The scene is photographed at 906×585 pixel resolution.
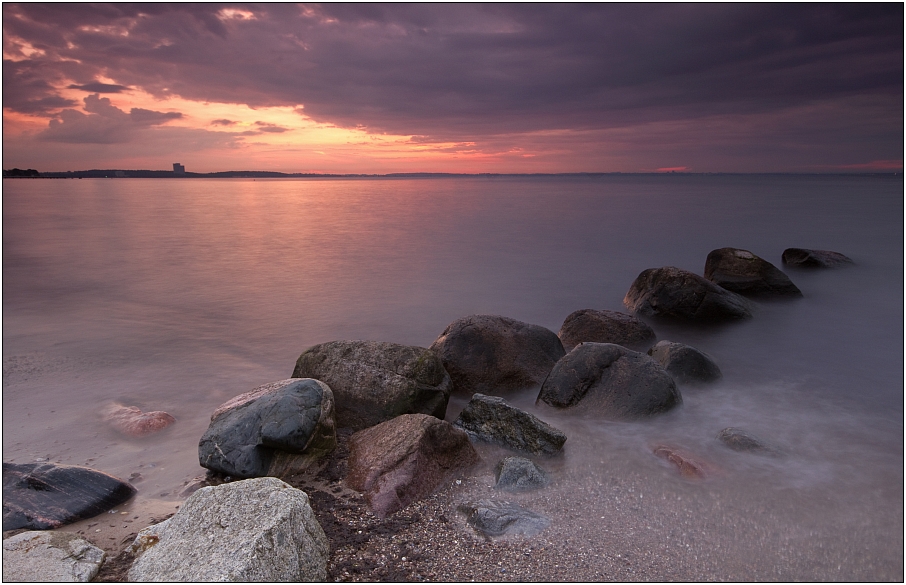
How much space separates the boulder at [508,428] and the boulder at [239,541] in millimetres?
1881

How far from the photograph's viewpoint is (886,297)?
446 inches

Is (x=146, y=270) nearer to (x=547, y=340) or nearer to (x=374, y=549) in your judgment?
(x=547, y=340)

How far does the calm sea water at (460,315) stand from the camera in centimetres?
454

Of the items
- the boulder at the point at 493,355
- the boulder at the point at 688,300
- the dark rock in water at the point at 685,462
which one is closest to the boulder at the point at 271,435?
the boulder at the point at 493,355

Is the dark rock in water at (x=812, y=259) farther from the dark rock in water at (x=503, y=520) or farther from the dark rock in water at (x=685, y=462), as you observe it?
the dark rock in water at (x=503, y=520)

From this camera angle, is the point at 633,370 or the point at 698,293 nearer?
the point at 633,370

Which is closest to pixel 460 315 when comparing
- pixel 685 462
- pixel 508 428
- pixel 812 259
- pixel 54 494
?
pixel 508 428

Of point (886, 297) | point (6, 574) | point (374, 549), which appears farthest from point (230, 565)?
point (886, 297)

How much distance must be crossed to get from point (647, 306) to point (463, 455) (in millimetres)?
6128

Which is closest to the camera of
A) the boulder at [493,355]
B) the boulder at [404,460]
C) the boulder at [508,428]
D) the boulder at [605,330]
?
the boulder at [404,460]

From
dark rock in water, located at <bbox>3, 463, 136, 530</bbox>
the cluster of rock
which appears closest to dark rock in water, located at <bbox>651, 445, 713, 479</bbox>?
the cluster of rock

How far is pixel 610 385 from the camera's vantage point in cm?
575

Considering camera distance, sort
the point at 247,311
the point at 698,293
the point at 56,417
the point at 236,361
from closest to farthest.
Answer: the point at 56,417
the point at 236,361
the point at 698,293
the point at 247,311

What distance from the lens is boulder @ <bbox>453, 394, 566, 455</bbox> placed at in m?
4.84
